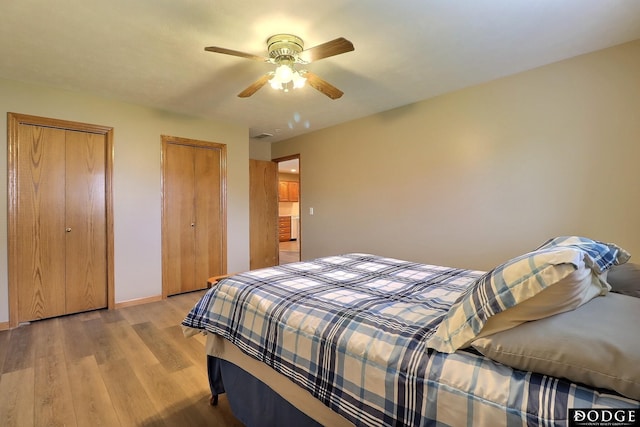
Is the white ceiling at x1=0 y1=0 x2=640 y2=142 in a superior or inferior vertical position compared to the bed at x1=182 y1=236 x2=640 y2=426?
superior

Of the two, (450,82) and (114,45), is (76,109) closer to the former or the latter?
(114,45)

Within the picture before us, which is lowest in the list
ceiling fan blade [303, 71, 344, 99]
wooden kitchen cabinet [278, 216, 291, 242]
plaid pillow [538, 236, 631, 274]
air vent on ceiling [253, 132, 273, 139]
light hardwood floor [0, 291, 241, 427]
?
light hardwood floor [0, 291, 241, 427]

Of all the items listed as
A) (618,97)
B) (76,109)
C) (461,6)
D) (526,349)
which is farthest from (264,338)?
(76,109)

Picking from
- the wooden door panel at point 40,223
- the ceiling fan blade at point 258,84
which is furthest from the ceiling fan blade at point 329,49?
the wooden door panel at point 40,223

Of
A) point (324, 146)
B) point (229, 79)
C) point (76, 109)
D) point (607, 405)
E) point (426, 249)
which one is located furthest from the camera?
point (324, 146)

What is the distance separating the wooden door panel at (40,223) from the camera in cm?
298

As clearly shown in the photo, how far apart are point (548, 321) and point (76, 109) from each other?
4.27 meters

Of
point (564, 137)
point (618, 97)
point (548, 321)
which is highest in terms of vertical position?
point (618, 97)

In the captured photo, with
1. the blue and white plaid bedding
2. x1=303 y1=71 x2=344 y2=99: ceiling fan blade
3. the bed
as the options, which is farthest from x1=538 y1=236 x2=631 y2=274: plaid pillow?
x1=303 y1=71 x2=344 y2=99: ceiling fan blade

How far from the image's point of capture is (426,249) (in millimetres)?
3529

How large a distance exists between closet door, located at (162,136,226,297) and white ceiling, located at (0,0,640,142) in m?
0.96

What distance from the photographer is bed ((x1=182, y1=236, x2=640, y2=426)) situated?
0.76 metres

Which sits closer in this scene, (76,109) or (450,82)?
(450,82)

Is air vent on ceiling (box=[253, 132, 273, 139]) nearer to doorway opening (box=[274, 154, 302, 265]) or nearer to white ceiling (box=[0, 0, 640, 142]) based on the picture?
white ceiling (box=[0, 0, 640, 142])
